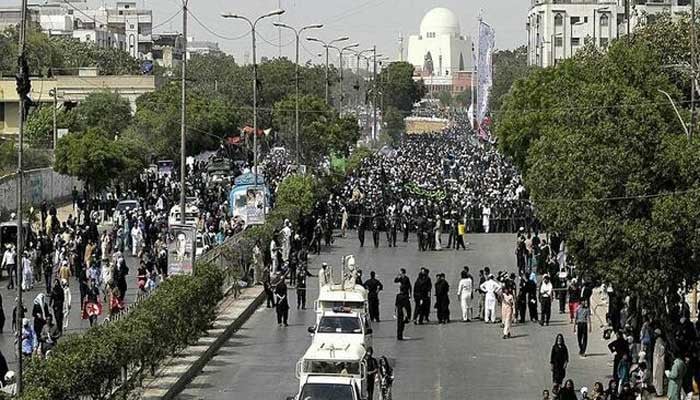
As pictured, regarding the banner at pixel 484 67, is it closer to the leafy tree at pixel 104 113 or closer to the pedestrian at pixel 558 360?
the leafy tree at pixel 104 113

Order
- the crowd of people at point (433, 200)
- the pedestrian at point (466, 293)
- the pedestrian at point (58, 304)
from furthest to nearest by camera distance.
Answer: the crowd of people at point (433, 200) < the pedestrian at point (466, 293) < the pedestrian at point (58, 304)

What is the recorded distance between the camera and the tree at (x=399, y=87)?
472 ft

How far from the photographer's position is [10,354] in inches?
Result: 1023

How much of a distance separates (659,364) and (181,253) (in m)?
10.2

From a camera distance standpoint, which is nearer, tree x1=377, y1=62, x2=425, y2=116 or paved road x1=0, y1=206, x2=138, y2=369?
paved road x1=0, y1=206, x2=138, y2=369

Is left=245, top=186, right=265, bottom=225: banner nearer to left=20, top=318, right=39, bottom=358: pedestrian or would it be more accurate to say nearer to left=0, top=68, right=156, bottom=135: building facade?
left=20, top=318, right=39, bottom=358: pedestrian

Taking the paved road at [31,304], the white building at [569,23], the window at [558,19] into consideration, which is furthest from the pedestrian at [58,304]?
the window at [558,19]

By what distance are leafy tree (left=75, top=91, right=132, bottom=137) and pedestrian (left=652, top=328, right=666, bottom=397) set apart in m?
58.8

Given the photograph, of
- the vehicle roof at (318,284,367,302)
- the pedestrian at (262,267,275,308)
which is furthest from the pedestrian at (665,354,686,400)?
the pedestrian at (262,267,275,308)

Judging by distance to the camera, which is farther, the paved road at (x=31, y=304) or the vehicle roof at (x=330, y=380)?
the paved road at (x=31, y=304)

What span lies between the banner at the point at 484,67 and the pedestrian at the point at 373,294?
4816 centimetres

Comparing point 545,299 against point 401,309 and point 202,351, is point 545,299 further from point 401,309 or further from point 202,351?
point 202,351

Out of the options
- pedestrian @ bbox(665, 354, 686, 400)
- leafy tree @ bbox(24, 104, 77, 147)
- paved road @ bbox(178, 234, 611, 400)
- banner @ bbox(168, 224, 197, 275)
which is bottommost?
paved road @ bbox(178, 234, 611, 400)

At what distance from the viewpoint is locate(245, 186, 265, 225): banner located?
4194cm
